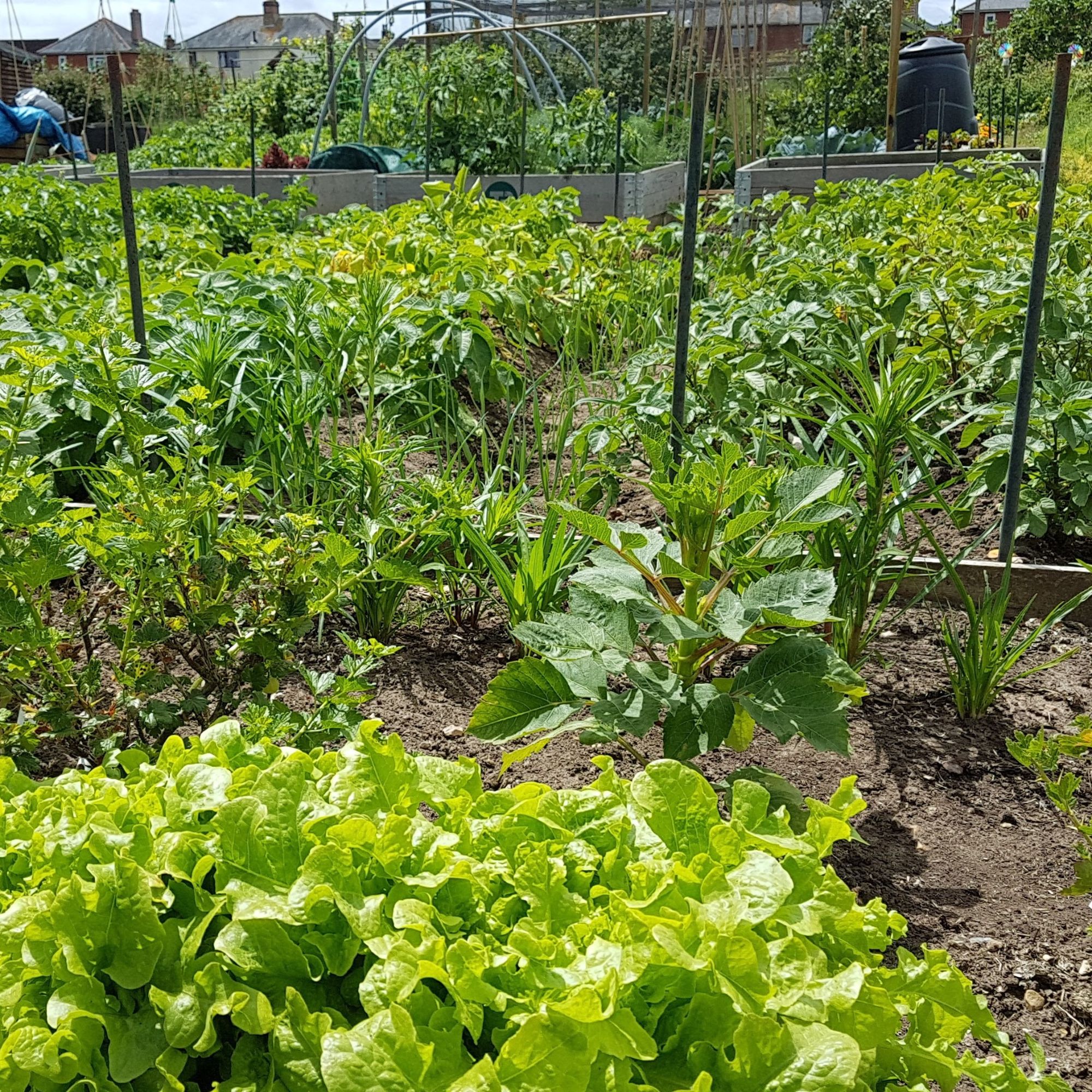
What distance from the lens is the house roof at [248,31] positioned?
187ft

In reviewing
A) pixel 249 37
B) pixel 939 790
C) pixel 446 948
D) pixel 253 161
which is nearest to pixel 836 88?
pixel 253 161

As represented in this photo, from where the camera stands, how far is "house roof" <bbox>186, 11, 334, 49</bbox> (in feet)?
187

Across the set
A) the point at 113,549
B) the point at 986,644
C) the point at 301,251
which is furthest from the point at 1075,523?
the point at 301,251

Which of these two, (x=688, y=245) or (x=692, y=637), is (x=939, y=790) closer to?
(x=692, y=637)

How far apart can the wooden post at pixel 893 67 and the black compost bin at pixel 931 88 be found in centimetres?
133

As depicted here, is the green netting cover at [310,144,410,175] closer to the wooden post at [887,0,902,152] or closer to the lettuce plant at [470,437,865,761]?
the wooden post at [887,0,902,152]

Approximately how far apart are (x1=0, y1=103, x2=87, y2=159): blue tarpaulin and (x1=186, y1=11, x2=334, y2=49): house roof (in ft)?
132

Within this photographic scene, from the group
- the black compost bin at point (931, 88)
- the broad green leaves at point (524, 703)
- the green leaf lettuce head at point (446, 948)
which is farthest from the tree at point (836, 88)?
the green leaf lettuce head at point (446, 948)

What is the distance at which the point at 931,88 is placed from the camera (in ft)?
40.8

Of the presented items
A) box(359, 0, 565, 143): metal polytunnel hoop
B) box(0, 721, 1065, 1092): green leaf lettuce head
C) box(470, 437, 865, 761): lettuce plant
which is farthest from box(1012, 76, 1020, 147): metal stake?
box(0, 721, 1065, 1092): green leaf lettuce head

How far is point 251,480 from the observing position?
1969 millimetres

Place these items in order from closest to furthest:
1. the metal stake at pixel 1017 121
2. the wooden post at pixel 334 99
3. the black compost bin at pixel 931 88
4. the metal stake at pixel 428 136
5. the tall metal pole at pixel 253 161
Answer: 1. the tall metal pole at pixel 253 161
2. the metal stake at pixel 428 136
3. the wooden post at pixel 334 99
4. the metal stake at pixel 1017 121
5. the black compost bin at pixel 931 88

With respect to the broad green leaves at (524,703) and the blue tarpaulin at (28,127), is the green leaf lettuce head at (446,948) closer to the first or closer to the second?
the broad green leaves at (524,703)

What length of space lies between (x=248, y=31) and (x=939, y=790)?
6820 centimetres
